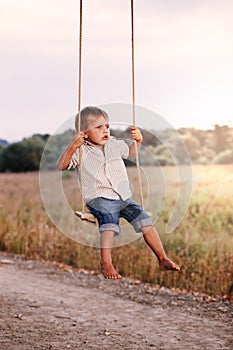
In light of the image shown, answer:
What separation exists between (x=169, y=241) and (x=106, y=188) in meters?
5.09

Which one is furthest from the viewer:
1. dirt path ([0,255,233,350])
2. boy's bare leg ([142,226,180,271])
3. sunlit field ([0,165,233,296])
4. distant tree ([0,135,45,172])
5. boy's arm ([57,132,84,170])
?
distant tree ([0,135,45,172])

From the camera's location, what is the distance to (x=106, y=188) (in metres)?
2.47

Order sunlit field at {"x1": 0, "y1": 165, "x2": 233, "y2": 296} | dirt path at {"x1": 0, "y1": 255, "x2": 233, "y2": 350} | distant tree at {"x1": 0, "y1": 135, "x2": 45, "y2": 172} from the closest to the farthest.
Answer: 1. dirt path at {"x1": 0, "y1": 255, "x2": 233, "y2": 350}
2. sunlit field at {"x1": 0, "y1": 165, "x2": 233, "y2": 296}
3. distant tree at {"x1": 0, "y1": 135, "x2": 45, "y2": 172}

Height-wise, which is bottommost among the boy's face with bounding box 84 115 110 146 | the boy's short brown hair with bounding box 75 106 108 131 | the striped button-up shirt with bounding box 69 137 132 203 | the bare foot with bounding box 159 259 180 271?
the bare foot with bounding box 159 259 180 271

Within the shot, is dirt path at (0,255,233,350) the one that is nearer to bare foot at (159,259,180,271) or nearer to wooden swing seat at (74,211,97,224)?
bare foot at (159,259,180,271)

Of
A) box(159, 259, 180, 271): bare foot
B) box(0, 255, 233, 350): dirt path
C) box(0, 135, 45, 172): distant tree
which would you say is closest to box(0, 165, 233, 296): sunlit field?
box(0, 255, 233, 350): dirt path

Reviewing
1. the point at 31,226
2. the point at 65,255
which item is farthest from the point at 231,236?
the point at 31,226

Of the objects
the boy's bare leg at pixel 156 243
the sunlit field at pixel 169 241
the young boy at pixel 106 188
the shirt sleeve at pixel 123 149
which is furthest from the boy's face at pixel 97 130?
the sunlit field at pixel 169 241

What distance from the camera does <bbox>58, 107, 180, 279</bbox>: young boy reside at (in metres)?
2.45

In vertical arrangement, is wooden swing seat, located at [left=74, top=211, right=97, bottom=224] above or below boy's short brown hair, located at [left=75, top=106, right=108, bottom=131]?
below

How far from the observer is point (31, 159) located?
1177 cm

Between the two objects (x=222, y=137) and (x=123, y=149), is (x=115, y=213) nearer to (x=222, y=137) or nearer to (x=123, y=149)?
(x=123, y=149)

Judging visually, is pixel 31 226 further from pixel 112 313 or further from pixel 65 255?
pixel 112 313

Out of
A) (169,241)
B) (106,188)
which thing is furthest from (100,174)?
(169,241)
